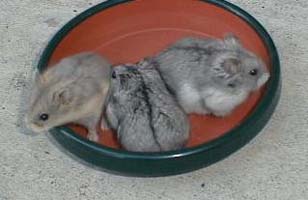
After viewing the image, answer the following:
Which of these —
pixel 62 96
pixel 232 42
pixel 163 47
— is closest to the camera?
pixel 62 96

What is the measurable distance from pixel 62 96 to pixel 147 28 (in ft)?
1.82

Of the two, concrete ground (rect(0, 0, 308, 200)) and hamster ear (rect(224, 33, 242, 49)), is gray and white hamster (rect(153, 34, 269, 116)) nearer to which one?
hamster ear (rect(224, 33, 242, 49))

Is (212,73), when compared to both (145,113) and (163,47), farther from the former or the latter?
(163,47)

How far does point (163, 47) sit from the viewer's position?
7.30ft

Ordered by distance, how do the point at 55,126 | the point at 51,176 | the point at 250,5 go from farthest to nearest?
the point at 250,5 → the point at 51,176 → the point at 55,126

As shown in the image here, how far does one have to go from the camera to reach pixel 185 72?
190 centimetres

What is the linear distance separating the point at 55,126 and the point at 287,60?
0.84m

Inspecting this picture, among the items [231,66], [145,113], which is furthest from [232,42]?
[145,113]

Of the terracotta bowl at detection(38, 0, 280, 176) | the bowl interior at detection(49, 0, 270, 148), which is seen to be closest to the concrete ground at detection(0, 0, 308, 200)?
the terracotta bowl at detection(38, 0, 280, 176)

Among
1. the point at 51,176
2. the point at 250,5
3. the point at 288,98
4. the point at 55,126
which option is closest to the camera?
the point at 55,126

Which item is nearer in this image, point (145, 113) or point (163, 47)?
point (145, 113)

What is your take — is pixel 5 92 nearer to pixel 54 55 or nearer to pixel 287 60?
pixel 54 55

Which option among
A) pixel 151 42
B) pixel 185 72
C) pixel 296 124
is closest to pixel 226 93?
pixel 185 72

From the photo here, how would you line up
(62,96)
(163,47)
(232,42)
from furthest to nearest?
(163,47) → (232,42) → (62,96)
